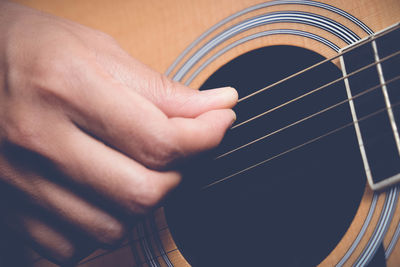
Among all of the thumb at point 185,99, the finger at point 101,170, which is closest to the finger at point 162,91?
the thumb at point 185,99

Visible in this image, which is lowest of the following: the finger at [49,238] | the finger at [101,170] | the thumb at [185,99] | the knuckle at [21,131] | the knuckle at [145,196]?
the finger at [49,238]

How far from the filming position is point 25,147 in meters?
0.49

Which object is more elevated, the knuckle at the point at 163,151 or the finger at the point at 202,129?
the finger at the point at 202,129

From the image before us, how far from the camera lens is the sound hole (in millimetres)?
642

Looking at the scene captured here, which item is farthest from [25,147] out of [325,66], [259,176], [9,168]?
[325,66]

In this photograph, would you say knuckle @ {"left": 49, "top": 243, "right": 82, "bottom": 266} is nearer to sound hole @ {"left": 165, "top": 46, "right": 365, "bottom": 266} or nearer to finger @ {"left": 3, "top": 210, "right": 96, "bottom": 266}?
finger @ {"left": 3, "top": 210, "right": 96, "bottom": 266}

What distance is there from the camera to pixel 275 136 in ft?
2.19

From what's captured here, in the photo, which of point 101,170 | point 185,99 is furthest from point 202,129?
point 101,170

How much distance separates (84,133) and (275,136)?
0.41 meters

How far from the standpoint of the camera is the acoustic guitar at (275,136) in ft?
1.87

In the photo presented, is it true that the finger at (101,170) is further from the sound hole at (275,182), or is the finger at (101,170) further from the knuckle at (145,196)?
the sound hole at (275,182)

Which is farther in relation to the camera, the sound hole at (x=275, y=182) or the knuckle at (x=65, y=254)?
the sound hole at (x=275, y=182)

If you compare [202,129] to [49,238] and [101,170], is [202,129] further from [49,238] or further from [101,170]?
[49,238]

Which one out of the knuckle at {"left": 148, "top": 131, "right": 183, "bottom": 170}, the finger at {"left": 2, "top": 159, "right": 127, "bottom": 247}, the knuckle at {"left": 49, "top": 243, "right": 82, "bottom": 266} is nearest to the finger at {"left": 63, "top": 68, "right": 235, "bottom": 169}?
the knuckle at {"left": 148, "top": 131, "right": 183, "bottom": 170}
